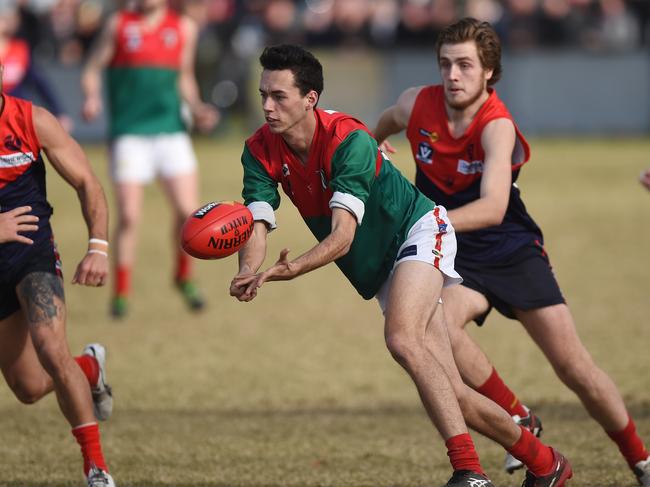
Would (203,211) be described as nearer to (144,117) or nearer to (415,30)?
(144,117)

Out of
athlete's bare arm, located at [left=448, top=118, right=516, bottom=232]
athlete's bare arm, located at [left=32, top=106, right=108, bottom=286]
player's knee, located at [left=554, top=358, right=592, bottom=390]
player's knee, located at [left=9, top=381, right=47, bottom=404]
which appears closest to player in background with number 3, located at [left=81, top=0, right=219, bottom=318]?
player's knee, located at [left=9, top=381, right=47, bottom=404]

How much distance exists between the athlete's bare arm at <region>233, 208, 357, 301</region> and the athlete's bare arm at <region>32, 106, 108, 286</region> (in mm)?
1106

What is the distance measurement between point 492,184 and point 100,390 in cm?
244

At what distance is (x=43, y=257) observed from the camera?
19.5ft

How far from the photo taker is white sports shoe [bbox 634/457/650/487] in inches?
234

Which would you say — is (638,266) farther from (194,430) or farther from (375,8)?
(375,8)

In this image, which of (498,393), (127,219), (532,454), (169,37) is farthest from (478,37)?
(169,37)

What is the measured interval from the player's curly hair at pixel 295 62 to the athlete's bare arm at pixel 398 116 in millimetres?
1042

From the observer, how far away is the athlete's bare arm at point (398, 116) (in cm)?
Result: 638

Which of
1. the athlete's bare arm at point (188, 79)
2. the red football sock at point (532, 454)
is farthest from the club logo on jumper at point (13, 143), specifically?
the athlete's bare arm at point (188, 79)

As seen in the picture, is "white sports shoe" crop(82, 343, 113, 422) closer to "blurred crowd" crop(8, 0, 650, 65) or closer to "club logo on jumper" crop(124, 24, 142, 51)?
"club logo on jumper" crop(124, 24, 142, 51)

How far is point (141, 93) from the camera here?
11.0m

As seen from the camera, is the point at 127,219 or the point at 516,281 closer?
the point at 516,281

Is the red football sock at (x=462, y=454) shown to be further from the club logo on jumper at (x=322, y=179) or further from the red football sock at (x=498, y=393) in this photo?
the club logo on jumper at (x=322, y=179)
